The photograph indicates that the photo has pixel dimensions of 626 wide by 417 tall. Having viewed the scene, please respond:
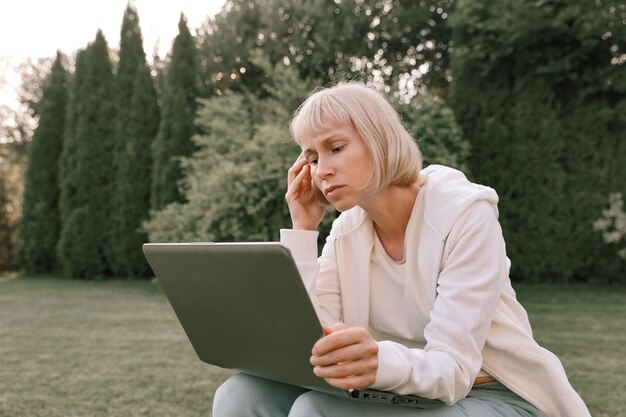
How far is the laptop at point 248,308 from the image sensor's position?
1242 millimetres

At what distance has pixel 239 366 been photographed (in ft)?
5.19

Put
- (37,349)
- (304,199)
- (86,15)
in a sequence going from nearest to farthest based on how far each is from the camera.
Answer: (304,199), (37,349), (86,15)

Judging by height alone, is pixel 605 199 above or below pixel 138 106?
below

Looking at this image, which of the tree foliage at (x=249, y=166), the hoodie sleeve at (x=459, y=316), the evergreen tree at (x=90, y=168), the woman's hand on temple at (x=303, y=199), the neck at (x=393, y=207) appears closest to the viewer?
the hoodie sleeve at (x=459, y=316)

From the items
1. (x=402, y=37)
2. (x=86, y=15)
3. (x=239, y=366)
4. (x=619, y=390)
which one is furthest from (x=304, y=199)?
(x=86, y=15)

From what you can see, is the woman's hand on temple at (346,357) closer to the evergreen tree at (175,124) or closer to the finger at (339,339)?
the finger at (339,339)

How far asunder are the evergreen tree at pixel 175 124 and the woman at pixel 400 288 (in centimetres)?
896

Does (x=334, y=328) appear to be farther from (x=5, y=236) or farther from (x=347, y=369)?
(x=5, y=236)

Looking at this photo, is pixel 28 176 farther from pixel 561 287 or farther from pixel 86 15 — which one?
pixel 561 287

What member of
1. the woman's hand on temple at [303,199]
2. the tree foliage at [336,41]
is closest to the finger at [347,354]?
the woman's hand on temple at [303,199]

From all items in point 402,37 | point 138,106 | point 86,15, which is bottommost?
point 138,106

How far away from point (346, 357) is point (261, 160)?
6674 millimetres

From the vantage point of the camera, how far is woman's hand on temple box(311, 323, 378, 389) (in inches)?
48.4

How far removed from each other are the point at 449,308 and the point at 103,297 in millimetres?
7614
